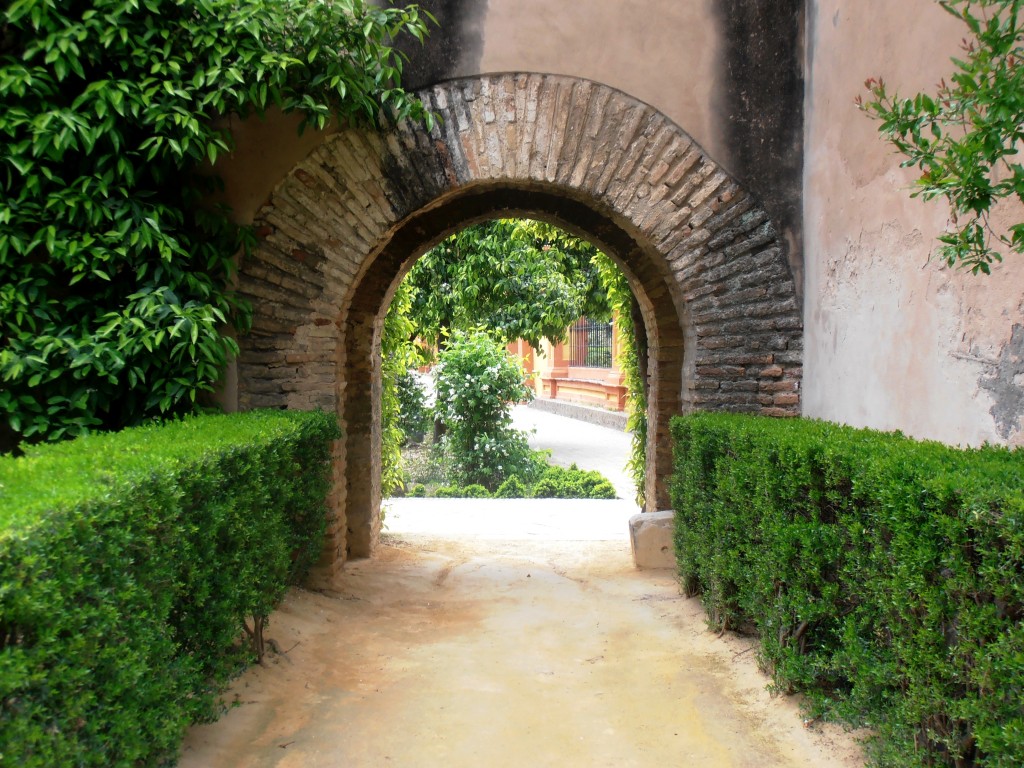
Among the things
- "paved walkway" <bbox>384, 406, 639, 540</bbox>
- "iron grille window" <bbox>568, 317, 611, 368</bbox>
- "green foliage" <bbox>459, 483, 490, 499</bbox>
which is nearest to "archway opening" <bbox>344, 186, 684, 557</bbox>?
"paved walkway" <bbox>384, 406, 639, 540</bbox>

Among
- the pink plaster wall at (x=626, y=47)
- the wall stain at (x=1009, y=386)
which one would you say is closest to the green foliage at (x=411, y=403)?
the pink plaster wall at (x=626, y=47)

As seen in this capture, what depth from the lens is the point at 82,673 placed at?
5.65ft

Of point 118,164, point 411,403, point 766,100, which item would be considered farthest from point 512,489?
point 118,164

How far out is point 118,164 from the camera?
3.89 metres

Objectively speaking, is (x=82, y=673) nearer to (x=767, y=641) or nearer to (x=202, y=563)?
(x=202, y=563)

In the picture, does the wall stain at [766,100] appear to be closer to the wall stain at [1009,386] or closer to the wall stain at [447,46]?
the wall stain at [447,46]

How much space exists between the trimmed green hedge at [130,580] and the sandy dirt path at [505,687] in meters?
0.33

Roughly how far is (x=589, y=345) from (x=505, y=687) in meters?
19.1

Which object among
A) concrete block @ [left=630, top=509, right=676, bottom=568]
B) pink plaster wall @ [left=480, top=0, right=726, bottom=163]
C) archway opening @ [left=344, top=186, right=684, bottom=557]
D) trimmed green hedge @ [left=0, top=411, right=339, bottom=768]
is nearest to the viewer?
trimmed green hedge @ [left=0, top=411, right=339, bottom=768]

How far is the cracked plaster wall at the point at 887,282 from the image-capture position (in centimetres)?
281

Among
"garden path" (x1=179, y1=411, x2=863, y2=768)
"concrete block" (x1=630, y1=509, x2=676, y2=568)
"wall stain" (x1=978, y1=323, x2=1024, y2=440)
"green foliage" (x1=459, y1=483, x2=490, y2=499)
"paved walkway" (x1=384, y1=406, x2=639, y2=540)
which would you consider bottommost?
"green foliage" (x1=459, y1=483, x2=490, y2=499)

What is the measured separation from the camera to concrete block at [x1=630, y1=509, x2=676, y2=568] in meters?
5.39

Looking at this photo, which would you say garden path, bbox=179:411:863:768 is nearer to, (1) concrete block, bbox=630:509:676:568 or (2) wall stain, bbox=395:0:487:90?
(1) concrete block, bbox=630:509:676:568

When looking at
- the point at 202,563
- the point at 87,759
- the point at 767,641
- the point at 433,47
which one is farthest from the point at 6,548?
the point at 433,47
